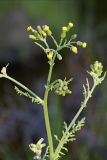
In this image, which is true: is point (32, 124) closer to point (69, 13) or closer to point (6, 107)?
point (6, 107)

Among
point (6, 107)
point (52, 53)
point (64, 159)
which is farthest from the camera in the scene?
point (6, 107)

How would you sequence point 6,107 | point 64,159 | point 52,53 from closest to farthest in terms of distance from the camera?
1. point 52,53
2. point 64,159
3. point 6,107

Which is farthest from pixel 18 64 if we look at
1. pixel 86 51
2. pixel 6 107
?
pixel 6 107

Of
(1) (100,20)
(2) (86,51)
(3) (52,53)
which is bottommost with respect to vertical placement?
(3) (52,53)

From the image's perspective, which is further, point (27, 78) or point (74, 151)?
point (27, 78)

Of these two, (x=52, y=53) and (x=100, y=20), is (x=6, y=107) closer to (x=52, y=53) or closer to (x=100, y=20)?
(x=100, y=20)

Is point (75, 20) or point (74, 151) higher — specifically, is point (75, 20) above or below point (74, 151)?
above
